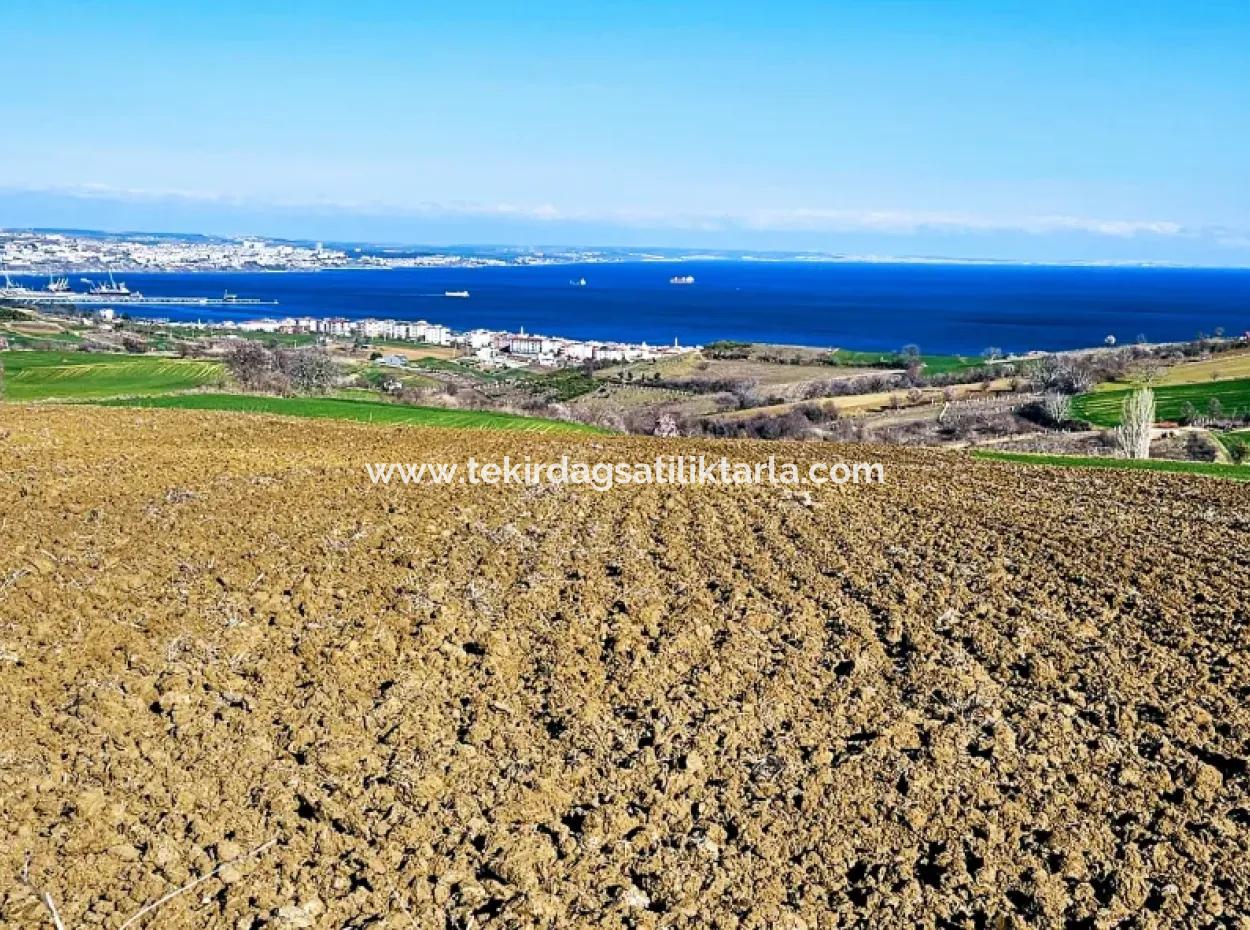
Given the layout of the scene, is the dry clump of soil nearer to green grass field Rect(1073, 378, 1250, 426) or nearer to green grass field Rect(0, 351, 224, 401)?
green grass field Rect(0, 351, 224, 401)

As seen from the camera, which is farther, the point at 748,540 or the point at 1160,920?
the point at 748,540

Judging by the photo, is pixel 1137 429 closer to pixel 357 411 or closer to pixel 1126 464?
pixel 1126 464

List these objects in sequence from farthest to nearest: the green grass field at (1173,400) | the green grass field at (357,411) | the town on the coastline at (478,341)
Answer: the town on the coastline at (478,341) < the green grass field at (1173,400) < the green grass field at (357,411)

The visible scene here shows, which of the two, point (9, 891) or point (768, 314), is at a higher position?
point (768, 314)

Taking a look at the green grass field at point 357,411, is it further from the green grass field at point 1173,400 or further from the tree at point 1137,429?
the green grass field at point 1173,400

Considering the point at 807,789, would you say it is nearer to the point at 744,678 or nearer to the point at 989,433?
the point at 744,678

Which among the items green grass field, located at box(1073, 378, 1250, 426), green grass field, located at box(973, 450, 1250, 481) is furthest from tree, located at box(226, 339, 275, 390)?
green grass field, located at box(1073, 378, 1250, 426)

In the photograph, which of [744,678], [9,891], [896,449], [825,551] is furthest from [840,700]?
[896,449]

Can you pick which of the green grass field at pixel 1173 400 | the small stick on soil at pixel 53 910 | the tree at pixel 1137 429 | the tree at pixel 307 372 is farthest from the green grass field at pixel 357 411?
→ the green grass field at pixel 1173 400

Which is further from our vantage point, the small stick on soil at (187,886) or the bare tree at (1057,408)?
the bare tree at (1057,408)
